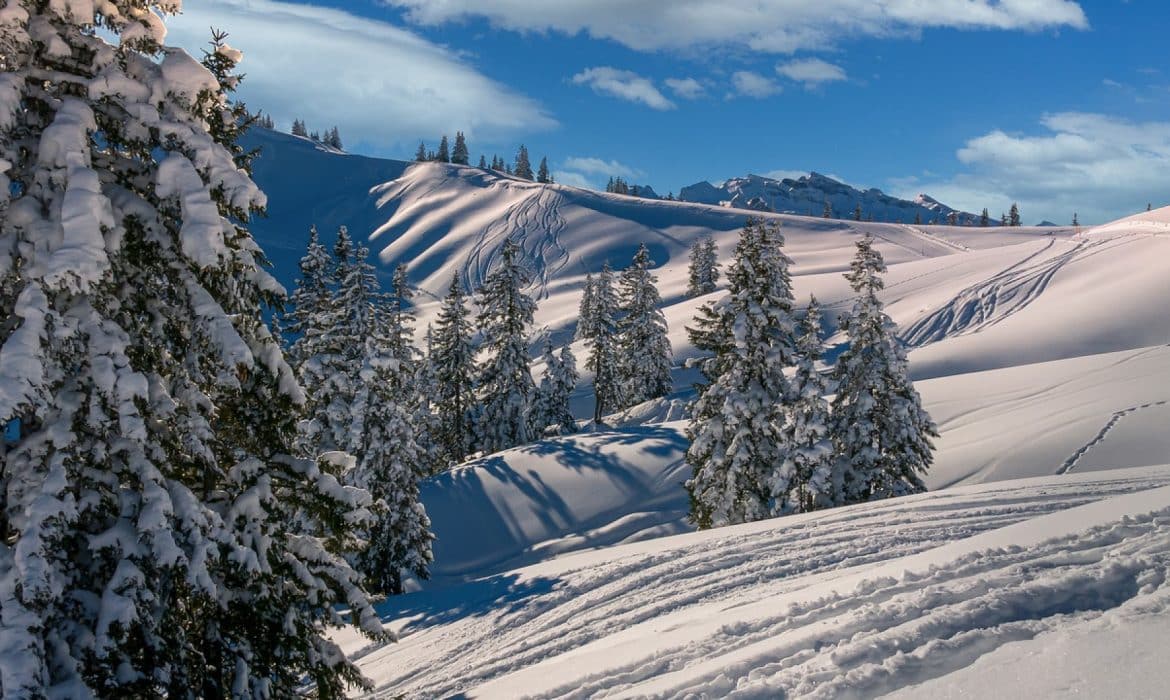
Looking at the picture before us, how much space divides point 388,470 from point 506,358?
64.0 ft

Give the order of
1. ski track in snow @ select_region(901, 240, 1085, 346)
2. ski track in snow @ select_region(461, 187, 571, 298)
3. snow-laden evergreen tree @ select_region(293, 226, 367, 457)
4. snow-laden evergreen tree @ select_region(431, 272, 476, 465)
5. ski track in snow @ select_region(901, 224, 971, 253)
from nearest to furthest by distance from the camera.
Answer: snow-laden evergreen tree @ select_region(293, 226, 367, 457) → snow-laden evergreen tree @ select_region(431, 272, 476, 465) → ski track in snow @ select_region(901, 240, 1085, 346) → ski track in snow @ select_region(901, 224, 971, 253) → ski track in snow @ select_region(461, 187, 571, 298)

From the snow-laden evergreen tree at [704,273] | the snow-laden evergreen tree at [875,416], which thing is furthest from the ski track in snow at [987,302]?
the snow-laden evergreen tree at [875,416]

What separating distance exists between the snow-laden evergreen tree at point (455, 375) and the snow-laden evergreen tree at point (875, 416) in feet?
83.2

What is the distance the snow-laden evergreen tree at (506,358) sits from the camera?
43438mm

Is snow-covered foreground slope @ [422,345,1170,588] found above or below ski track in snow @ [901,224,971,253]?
below

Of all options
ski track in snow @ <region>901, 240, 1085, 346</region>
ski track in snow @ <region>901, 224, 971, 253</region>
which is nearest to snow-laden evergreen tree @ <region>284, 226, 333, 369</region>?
ski track in snow @ <region>901, 240, 1085, 346</region>

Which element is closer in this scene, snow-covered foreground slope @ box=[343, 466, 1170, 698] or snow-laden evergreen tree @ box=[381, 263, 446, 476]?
snow-covered foreground slope @ box=[343, 466, 1170, 698]

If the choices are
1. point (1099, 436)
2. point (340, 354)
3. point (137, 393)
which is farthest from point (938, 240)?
point (137, 393)

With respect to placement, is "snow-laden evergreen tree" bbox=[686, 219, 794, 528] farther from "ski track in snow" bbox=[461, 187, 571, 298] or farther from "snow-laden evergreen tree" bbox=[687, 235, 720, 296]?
"ski track in snow" bbox=[461, 187, 571, 298]

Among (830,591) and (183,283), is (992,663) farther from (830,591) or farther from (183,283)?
(183,283)

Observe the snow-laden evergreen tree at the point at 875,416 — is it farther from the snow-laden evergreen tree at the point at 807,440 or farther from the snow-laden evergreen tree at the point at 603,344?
the snow-laden evergreen tree at the point at 603,344

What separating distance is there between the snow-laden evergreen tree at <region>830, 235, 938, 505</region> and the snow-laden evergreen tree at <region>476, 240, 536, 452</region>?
75.1 feet

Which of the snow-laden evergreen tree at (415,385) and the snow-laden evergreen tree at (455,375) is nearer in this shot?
the snow-laden evergreen tree at (415,385)

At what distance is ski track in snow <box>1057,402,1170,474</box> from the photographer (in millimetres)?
24086
